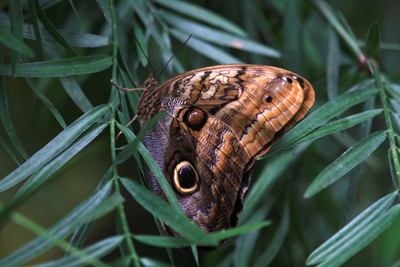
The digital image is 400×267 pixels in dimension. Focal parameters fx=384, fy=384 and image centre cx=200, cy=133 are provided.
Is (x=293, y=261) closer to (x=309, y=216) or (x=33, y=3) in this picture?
(x=309, y=216)

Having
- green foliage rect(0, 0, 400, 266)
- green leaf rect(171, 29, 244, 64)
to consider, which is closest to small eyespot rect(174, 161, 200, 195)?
green foliage rect(0, 0, 400, 266)

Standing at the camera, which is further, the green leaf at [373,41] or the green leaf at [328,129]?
the green leaf at [373,41]

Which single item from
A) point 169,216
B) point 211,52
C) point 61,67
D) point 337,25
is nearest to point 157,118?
point 169,216

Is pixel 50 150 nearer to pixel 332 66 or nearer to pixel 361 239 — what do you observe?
pixel 361 239

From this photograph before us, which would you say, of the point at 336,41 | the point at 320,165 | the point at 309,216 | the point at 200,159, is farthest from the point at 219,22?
the point at 309,216

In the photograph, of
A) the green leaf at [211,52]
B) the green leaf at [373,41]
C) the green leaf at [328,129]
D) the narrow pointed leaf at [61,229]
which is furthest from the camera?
the green leaf at [211,52]

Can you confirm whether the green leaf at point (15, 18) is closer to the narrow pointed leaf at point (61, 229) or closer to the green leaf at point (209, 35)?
the narrow pointed leaf at point (61, 229)

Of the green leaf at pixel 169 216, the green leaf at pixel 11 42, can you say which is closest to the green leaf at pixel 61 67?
the green leaf at pixel 11 42
